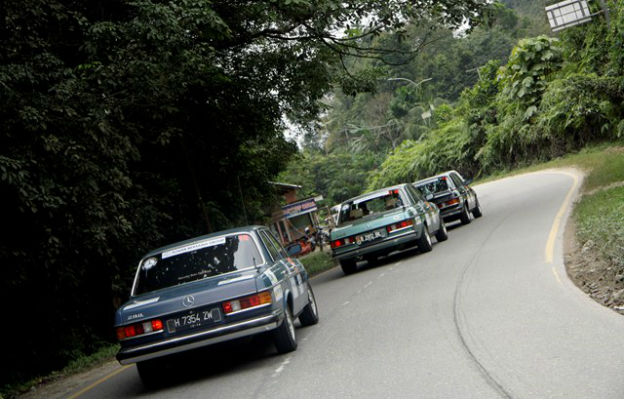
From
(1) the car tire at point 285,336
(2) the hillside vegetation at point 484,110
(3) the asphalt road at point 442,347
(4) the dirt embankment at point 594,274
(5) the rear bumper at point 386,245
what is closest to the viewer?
(3) the asphalt road at point 442,347

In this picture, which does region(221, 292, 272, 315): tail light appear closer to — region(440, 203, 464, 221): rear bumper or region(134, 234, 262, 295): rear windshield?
region(134, 234, 262, 295): rear windshield

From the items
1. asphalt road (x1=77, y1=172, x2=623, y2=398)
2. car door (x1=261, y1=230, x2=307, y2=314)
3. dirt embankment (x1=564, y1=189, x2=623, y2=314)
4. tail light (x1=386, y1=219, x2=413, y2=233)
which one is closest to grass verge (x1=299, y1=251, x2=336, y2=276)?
tail light (x1=386, y1=219, x2=413, y2=233)

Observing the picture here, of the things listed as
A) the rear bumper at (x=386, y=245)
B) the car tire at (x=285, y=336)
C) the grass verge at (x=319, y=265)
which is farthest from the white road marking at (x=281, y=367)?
the grass verge at (x=319, y=265)

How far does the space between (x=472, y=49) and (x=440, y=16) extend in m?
66.9

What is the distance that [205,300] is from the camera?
8.05 metres

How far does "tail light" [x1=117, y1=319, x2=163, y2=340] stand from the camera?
8.08 metres

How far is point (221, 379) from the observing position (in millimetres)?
8156

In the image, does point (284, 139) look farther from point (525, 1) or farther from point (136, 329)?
point (525, 1)

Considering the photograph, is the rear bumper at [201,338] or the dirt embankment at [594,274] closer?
the rear bumper at [201,338]

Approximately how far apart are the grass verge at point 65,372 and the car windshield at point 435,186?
11.7 metres

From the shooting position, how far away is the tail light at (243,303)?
8047 mm

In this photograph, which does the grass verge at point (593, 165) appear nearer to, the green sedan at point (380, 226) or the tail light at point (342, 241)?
the green sedan at point (380, 226)

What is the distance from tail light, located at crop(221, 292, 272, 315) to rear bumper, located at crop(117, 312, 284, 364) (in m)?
0.13

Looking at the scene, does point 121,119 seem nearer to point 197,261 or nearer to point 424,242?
point 197,261
